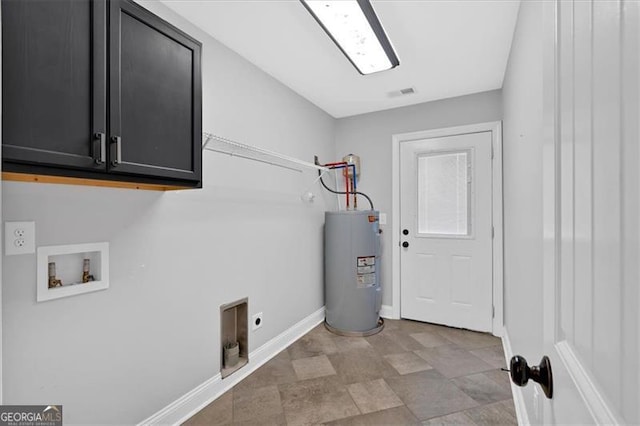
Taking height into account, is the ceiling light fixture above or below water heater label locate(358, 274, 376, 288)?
above

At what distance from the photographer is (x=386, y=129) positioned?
3.50 meters

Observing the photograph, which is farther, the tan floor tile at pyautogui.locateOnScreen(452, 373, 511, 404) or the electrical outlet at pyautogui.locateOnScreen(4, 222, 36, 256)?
the tan floor tile at pyautogui.locateOnScreen(452, 373, 511, 404)

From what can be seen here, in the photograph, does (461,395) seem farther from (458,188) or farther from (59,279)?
(59,279)

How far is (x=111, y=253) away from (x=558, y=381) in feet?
5.77

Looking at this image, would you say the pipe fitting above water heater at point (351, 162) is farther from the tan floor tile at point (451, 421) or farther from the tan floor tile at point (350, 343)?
the tan floor tile at point (451, 421)

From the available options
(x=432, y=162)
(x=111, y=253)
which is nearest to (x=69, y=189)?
(x=111, y=253)

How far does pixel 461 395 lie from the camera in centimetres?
203

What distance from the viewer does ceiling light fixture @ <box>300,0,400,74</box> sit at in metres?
1.63

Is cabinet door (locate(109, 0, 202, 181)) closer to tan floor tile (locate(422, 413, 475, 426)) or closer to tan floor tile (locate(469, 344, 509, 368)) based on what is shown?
tan floor tile (locate(422, 413, 475, 426))

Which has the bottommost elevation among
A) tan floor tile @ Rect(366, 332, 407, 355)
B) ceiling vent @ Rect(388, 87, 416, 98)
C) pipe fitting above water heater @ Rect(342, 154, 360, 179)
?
tan floor tile @ Rect(366, 332, 407, 355)

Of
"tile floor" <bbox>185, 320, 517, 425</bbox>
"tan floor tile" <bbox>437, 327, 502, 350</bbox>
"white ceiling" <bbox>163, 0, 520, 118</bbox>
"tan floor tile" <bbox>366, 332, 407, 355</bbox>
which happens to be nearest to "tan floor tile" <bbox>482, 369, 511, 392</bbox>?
"tile floor" <bbox>185, 320, 517, 425</bbox>

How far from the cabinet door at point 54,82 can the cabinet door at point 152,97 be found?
0.06 metres

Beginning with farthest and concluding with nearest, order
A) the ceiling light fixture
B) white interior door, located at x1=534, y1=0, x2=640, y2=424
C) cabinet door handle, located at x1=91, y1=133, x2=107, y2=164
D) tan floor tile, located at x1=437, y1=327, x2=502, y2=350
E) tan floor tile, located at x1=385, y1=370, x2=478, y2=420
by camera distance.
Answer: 1. tan floor tile, located at x1=437, y1=327, x2=502, y2=350
2. tan floor tile, located at x1=385, y1=370, x2=478, y2=420
3. the ceiling light fixture
4. cabinet door handle, located at x1=91, y1=133, x2=107, y2=164
5. white interior door, located at x1=534, y1=0, x2=640, y2=424

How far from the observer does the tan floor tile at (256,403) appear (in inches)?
72.8
